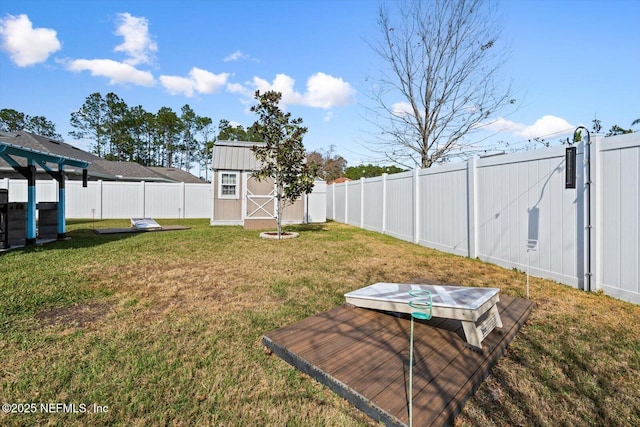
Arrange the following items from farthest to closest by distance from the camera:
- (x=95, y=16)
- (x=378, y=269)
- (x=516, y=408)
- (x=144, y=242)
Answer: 1. (x=95, y=16)
2. (x=144, y=242)
3. (x=378, y=269)
4. (x=516, y=408)

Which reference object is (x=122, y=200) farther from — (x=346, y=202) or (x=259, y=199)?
(x=346, y=202)

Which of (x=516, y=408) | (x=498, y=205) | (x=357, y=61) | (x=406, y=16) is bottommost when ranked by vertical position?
(x=516, y=408)

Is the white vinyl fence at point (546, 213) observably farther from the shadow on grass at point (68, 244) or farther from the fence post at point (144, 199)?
the fence post at point (144, 199)

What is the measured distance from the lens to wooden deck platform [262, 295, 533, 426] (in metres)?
1.64

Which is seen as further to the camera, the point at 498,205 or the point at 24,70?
the point at 24,70

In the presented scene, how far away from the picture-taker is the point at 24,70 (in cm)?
1692

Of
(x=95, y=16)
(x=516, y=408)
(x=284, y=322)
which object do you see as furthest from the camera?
(x=95, y=16)

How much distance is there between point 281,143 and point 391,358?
798 cm

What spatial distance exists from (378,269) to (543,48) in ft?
29.5

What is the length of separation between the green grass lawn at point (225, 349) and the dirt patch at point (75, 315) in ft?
0.06

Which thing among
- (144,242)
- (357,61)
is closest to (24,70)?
(144,242)

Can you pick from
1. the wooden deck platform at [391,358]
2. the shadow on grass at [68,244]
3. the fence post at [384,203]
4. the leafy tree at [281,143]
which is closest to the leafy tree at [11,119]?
the shadow on grass at [68,244]

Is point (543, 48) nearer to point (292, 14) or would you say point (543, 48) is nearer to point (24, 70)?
point (292, 14)

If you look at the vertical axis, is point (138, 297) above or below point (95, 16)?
below
